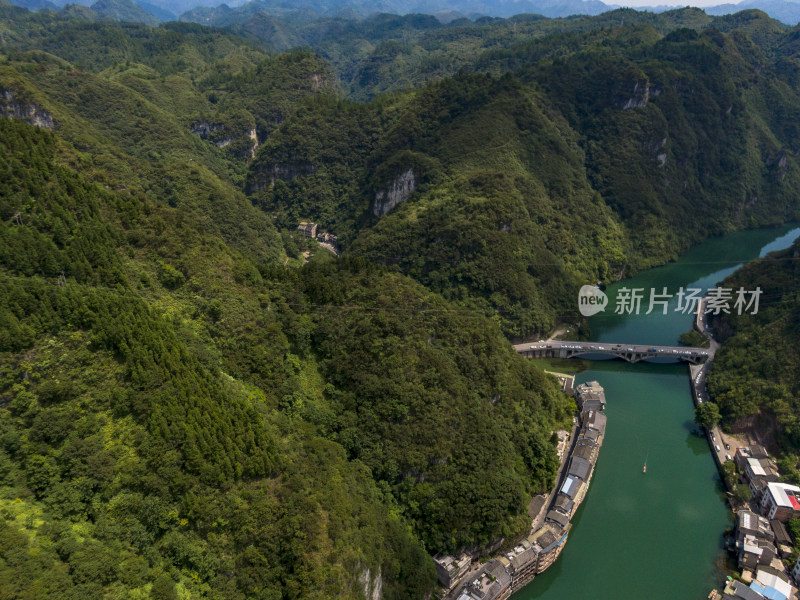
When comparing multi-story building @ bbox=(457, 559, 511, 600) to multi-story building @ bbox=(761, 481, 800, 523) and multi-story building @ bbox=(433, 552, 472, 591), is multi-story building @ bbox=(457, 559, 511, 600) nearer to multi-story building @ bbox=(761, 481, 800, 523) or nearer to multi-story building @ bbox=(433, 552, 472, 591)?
multi-story building @ bbox=(433, 552, 472, 591)

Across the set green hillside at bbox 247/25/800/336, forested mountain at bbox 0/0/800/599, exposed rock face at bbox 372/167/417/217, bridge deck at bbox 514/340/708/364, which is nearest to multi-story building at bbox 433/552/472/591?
forested mountain at bbox 0/0/800/599

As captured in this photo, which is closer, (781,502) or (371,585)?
(371,585)

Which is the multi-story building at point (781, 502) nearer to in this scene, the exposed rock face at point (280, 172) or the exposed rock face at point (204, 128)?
the exposed rock face at point (280, 172)

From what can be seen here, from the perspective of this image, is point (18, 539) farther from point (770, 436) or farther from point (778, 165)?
point (778, 165)

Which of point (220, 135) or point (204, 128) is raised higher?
point (204, 128)

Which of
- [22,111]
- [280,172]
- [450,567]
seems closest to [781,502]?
[450,567]

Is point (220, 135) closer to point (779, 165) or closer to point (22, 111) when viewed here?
point (22, 111)
